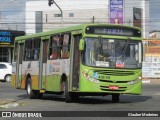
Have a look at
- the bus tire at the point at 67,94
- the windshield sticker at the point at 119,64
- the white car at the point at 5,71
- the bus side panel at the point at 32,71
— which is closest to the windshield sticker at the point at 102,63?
the windshield sticker at the point at 119,64

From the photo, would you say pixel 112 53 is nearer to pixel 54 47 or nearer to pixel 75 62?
pixel 75 62

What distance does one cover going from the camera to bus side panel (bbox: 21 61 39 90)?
939 inches

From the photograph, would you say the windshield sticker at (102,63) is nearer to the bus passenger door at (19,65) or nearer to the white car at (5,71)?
the bus passenger door at (19,65)

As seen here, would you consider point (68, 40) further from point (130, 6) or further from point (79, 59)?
point (130, 6)

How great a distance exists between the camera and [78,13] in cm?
10219

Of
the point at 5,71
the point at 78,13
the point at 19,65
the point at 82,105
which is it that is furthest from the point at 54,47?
the point at 78,13

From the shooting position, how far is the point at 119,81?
1980cm

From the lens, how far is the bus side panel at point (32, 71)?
2386 centimetres

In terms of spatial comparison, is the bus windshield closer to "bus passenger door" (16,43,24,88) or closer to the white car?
"bus passenger door" (16,43,24,88)

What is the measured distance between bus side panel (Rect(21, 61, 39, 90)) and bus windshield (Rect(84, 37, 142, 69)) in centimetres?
478

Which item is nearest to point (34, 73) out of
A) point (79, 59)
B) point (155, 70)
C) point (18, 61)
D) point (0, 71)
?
point (18, 61)

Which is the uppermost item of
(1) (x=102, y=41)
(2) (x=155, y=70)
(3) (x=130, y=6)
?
(3) (x=130, y=6)

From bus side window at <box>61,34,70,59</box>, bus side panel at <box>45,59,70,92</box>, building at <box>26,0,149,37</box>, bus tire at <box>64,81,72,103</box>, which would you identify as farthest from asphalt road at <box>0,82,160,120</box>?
building at <box>26,0,149,37</box>

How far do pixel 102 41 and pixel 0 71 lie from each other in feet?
84.8
